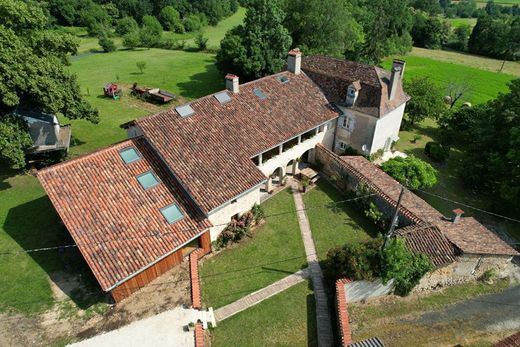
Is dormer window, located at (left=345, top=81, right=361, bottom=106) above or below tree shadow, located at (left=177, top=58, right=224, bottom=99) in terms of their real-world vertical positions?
above

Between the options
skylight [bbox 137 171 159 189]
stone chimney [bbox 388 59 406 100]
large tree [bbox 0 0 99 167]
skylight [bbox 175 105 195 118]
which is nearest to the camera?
skylight [bbox 137 171 159 189]

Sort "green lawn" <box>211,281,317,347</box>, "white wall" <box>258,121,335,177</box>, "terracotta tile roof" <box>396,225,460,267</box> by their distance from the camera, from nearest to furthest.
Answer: "green lawn" <box>211,281,317,347</box> → "terracotta tile roof" <box>396,225,460,267</box> → "white wall" <box>258,121,335,177</box>

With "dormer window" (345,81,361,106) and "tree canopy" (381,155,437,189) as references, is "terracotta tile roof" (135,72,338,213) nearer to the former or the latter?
"dormer window" (345,81,361,106)

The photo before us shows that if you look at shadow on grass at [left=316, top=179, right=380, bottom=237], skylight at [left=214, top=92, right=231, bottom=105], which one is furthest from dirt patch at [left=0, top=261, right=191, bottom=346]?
skylight at [left=214, top=92, right=231, bottom=105]

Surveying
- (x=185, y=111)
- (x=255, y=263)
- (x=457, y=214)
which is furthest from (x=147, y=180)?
(x=457, y=214)

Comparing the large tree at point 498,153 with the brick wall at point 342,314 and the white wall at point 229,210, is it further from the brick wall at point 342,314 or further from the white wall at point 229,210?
the white wall at point 229,210

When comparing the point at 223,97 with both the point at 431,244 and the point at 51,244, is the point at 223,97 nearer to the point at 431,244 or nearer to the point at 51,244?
the point at 51,244
